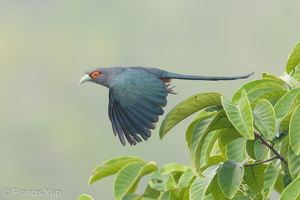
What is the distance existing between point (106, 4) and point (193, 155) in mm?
101094

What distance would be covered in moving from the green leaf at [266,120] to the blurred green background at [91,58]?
56.7 metres

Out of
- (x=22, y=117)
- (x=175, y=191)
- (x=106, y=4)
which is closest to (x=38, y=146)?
(x=22, y=117)

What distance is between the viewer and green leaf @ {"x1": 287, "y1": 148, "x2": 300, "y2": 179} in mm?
3443

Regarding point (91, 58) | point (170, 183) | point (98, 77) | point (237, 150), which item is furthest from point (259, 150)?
point (91, 58)

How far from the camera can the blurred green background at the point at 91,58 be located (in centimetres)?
7112

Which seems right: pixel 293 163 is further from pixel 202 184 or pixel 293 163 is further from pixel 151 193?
pixel 151 193

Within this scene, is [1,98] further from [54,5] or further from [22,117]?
[54,5]

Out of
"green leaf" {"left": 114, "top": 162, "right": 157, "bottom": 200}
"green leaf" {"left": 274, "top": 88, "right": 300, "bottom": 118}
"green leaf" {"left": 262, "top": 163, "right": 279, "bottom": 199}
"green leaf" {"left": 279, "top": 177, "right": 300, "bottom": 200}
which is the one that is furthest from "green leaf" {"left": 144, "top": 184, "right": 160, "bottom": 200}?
"green leaf" {"left": 279, "top": 177, "right": 300, "bottom": 200}

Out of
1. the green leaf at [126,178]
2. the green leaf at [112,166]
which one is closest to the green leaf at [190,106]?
the green leaf at [126,178]

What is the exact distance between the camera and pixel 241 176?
3.51m

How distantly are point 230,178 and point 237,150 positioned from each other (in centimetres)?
37

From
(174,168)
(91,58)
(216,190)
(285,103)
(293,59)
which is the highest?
(293,59)

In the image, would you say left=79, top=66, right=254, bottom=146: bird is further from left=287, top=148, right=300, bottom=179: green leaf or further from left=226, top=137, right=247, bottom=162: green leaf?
left=287, top=148, right=300, bottom=179: green leaf

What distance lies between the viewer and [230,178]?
11.6 ft
